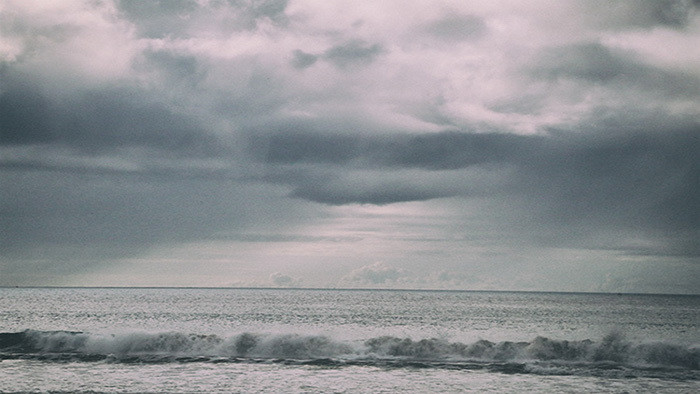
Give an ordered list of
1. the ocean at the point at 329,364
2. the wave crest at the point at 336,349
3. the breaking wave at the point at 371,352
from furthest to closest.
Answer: the wave crest at the point at 336,349 → the breaking wave at the point at 371,352 → the ocean at the point at 329,364

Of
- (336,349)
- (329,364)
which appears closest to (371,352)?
(336,349)

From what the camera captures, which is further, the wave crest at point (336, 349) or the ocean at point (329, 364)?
the wave crest at point (336, 349)

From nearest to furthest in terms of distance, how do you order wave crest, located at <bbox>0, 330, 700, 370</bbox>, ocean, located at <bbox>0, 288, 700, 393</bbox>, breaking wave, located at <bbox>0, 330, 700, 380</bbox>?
ocean, located at <bbox>0, 288, 700, 393</bbox> → breaking wave, located at <bbox>0, 330, 700, 380</bbox> → wave crest, located at <bbox>0, 330, 700, 370</bbox>

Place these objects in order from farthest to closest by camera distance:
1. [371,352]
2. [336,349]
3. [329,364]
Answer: [336,349]
[371,352]
[329,364]

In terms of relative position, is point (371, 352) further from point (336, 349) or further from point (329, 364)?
point (329, 364)

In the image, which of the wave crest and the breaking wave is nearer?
the breaking wave

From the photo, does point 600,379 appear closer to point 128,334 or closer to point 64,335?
point 128,334

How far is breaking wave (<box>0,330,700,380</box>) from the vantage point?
3581 centimetres

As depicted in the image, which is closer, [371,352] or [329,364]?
[329,364]

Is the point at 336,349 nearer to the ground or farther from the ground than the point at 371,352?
farther from the ground

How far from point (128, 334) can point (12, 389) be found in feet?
50.3

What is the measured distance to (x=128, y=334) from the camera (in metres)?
41.8

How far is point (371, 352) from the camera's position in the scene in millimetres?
39688

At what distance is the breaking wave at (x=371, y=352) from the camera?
117 ft
